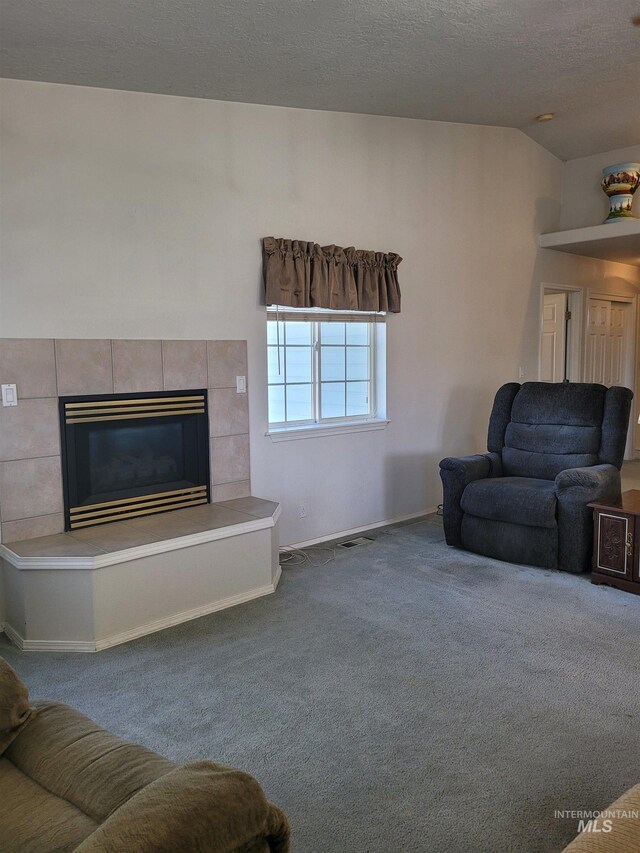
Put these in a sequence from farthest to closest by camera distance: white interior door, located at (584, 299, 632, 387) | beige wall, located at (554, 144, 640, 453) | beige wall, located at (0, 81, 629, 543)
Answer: white interior door, located at (584, 299, 632, 387) → beige wall, located at (554, 144, 640, 453) → beige wall, located at (0, 81, 629, 543)

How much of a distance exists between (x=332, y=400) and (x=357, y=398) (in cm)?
25

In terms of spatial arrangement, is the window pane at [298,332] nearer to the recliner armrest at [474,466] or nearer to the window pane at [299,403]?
the window pane at [299,403]

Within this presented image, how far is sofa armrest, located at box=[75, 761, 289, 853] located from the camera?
94 centimetres

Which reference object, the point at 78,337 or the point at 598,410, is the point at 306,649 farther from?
the point at 598,410

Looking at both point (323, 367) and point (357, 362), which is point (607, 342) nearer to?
point (357, 362)

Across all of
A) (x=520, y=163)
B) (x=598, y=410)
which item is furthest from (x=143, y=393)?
(x=520, y=163)

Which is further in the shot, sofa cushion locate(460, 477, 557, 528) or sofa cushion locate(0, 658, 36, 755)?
sofa cushion locate(460, 477, 557, 528)

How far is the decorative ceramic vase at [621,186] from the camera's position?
5.54m

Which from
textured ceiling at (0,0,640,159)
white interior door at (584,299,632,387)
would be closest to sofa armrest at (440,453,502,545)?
textured ceiling at (0,0,640,159)

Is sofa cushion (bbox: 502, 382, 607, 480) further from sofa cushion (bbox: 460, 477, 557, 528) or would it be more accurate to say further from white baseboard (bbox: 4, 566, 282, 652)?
white baseboard (bbox: 4, 566, 282, 652)

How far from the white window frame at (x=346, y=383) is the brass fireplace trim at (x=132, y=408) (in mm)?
606

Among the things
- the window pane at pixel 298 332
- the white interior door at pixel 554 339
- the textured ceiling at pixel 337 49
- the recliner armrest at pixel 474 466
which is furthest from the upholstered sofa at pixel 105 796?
the white interior door at pixel 554 339

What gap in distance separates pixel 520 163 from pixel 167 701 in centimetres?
527

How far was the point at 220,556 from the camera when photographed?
3.40 meters
